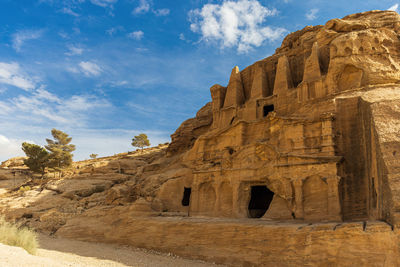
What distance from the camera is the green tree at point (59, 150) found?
41.6m

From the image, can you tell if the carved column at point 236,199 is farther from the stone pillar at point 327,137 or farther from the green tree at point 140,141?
the green tree at point 140,141

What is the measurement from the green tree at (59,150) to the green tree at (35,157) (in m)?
1.10

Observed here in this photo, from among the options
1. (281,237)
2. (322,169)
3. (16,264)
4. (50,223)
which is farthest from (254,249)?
(50,223)

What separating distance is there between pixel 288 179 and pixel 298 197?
1222 mm

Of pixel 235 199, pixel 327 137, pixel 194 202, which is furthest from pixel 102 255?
pixel 327 137

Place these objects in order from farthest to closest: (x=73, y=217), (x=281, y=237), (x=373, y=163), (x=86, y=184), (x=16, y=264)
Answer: (x=86, y=184)
(x=73, y=217)
(x=373, y=163)
(x=281, y=237)
(x=16, y=264)

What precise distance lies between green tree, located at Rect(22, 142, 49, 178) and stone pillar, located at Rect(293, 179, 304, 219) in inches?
1374

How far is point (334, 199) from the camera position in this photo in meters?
15.5

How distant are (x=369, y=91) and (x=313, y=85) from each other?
5054 mm

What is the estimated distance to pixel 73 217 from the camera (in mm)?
23688

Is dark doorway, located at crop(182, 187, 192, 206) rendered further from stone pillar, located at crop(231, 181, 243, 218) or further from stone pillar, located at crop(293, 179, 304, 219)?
stone pillar, located at crop(293, 179, 304, 219)

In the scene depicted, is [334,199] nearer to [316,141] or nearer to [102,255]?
[316,141]

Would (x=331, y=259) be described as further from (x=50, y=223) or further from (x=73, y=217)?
(x=50, y=223)

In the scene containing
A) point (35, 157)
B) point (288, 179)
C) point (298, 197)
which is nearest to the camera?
point (298, 197)
